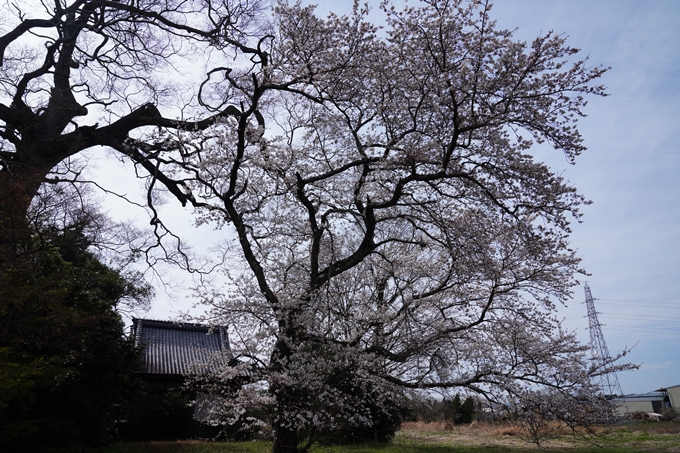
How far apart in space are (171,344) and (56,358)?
7.93 metres

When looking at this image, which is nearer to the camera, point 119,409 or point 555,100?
point 555,100

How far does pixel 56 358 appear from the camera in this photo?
764 cm

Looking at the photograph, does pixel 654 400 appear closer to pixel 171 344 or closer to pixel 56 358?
pixel 171 344

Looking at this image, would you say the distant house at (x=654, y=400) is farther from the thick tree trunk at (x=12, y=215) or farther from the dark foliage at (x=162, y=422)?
the thick tree trunk at (x=12, y=215)

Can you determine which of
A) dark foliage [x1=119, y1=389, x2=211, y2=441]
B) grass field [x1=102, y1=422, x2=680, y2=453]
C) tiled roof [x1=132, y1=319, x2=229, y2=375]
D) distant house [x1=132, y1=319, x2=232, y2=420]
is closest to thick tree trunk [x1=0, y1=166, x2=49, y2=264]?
grass field [x1=102, y1=422, x2=680, y2=453]

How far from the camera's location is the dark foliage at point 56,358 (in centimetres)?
657

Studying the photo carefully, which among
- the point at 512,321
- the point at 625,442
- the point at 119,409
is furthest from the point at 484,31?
the point at 625,442

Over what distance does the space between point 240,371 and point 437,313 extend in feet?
15.1

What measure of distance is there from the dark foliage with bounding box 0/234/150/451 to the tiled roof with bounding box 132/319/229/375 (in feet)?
11.3

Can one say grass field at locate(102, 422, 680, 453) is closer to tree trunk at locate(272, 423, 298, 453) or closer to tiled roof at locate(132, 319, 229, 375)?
tree trunk at locate(272, 423, 298, 453)

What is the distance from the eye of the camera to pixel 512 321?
8609 mm

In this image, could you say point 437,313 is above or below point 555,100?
below

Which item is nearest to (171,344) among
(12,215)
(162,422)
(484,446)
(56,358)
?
(162,422)

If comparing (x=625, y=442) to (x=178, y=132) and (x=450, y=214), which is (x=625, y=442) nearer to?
(x=450, y=214)
